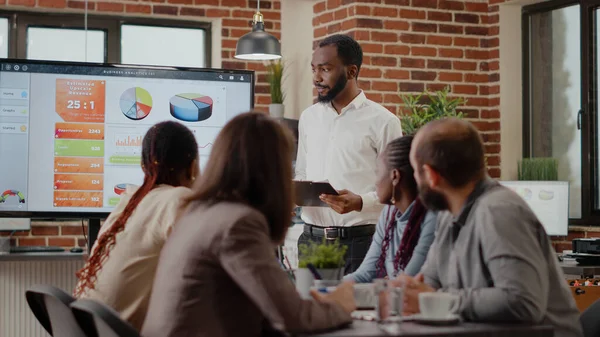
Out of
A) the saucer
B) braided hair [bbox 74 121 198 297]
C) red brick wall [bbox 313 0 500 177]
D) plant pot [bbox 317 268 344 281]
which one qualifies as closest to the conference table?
the saucer

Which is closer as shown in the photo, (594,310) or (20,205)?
(594,310)

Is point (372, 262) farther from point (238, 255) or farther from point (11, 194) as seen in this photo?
point (11, 194)

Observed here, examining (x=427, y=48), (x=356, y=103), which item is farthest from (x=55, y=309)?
(x=427, y=48)

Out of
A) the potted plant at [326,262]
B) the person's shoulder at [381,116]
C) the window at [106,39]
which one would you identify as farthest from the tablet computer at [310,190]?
the window at [106,39]

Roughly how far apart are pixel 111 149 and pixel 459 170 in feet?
6.14

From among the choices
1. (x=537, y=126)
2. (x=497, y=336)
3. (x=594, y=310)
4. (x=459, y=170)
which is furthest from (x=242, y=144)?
(x=537, y=126)

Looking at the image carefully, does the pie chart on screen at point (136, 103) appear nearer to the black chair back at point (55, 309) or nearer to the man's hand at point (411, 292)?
the black chair back at point (55, 309)

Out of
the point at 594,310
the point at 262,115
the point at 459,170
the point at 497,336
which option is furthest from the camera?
the point at 594,310

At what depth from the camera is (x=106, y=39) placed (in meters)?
6.73

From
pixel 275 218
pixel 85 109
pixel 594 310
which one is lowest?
pixel 594 310

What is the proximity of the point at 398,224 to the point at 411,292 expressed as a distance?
683 mm

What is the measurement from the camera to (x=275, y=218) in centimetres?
204

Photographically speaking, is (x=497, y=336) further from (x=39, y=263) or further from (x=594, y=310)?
(x=39, y=263)

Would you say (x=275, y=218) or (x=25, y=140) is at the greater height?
(x=25, y=140)
